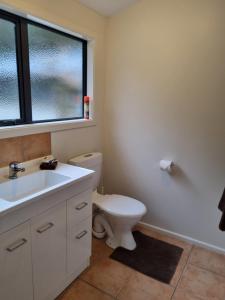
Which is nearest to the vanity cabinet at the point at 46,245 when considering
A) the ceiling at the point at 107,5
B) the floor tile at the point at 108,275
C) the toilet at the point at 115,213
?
the floor tile at the point at 108,275

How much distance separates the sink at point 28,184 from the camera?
4.87 feet

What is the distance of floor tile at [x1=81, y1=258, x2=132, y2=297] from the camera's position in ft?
5.59

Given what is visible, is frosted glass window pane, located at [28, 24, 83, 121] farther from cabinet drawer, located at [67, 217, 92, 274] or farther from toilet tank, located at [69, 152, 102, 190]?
cabinet drawer, located at [67, 217, 92, 274]

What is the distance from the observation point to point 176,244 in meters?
2.22

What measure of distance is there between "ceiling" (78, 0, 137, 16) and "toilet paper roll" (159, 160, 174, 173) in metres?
1.54

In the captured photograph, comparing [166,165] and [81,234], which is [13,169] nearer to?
[81,234]

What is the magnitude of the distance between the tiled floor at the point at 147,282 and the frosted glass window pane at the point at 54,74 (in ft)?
4.50

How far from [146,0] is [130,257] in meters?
2.36

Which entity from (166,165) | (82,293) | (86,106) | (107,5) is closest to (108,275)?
(82,293)

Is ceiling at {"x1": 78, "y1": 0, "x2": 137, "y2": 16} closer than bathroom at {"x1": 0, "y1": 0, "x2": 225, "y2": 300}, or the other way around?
bathroom at {"x1": 0, "y1": 0, "x2": 225, "y2": 300}

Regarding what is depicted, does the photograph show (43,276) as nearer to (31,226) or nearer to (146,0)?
(31,226)

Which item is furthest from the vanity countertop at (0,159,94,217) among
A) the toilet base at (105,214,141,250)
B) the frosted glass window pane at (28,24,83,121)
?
the toilet base at (105,214,141,250)

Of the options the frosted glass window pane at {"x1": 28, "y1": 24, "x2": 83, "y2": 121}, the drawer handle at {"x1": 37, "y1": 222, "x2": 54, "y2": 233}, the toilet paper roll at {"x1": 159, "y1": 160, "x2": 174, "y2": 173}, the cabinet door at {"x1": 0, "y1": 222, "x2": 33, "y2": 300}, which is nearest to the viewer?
the cabinet door at {"x1": 0, "y1": 222, "x2": 33, "y2": 300}

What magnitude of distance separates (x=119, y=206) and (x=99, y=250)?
0.47 meters
